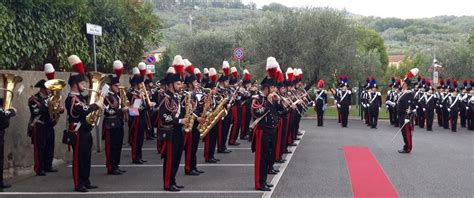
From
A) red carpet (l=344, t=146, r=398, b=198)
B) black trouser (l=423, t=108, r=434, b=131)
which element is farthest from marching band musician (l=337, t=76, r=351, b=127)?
red carpet (l=344, t=146, r=398, b=198)

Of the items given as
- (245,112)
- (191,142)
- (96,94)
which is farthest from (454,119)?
(96,94)

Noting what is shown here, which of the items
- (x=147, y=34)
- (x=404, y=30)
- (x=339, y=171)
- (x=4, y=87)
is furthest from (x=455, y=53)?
(x=404, y=30)

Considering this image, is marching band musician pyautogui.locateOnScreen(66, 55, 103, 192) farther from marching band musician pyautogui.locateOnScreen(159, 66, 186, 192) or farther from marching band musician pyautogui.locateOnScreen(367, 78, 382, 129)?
marching band musician pyautogui.locateOnScreen(367, 78, 382, 129)

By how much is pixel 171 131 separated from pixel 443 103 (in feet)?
52.5

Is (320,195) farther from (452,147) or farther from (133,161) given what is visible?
(452,147)

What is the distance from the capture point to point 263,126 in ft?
32.6

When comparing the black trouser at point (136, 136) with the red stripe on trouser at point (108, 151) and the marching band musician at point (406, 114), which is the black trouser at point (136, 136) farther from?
the marching band musician at point (406, 114)

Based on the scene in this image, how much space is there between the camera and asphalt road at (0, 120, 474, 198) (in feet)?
31.9

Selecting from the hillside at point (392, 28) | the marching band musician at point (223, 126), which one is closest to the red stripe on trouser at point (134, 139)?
the marching band musician at point (223, 126)

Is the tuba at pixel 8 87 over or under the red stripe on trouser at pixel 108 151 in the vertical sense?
over

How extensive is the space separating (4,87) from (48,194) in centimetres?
186

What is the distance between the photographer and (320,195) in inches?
369

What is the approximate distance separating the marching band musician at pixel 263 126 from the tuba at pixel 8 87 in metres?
3.86

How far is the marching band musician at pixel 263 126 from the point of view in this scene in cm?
980
